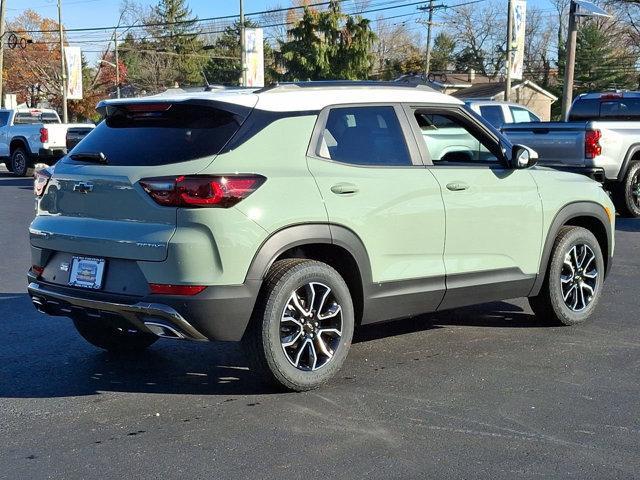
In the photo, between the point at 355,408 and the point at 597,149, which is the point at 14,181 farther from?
the point at 355,408

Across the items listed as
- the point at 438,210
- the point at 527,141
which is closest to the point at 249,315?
the point at 438,210

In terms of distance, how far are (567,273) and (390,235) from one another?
6.82ft

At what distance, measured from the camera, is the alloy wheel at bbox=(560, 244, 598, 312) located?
22.6ft

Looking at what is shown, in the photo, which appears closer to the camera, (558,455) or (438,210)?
(558,455)

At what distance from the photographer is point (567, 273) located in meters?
6.90

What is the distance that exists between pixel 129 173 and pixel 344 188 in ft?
4.13

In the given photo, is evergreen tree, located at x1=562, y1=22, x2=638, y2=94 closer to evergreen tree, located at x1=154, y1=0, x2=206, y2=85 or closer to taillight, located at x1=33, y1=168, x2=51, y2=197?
evergreen tree, located at x1=154, y1=0, x2=206, y2=85

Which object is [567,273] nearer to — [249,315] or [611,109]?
[249,315]

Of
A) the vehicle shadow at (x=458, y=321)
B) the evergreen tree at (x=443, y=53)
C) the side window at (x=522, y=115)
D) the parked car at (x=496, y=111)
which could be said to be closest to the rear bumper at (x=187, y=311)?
the vehicle shadow at (x=458, y=321)

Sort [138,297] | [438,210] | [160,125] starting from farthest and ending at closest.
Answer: [438,210] → [160,125] → [138,297]

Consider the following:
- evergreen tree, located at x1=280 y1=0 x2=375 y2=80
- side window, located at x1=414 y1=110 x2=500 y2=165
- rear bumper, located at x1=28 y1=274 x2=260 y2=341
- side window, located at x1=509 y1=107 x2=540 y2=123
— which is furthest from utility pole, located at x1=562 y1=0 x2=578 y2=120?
evergreen tree, located at x1=280 y1=0 x2=375 y2=80

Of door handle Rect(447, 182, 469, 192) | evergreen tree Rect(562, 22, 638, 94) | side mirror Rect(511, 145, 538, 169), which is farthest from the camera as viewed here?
evergreen tree Rect(562, 22, 638, 94)

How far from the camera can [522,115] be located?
19.5 metres

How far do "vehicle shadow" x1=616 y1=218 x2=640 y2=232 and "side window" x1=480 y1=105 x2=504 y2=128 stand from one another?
479cm
